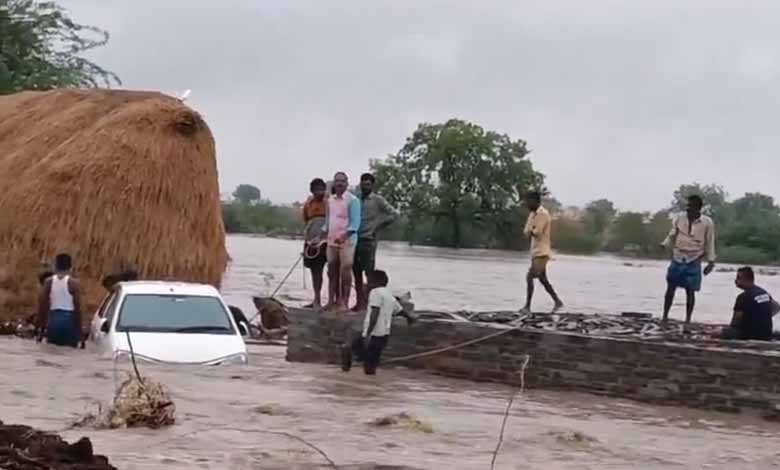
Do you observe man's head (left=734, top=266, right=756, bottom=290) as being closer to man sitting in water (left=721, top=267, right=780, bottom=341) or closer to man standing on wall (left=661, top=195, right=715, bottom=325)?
man sitting in water (left=721, top=267, right=780, bottom=341)

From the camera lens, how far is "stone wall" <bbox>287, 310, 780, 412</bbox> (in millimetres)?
14508

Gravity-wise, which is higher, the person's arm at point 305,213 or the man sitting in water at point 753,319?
the person's arm at point 305,213

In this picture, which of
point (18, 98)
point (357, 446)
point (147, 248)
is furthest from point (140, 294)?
point (18, 98)

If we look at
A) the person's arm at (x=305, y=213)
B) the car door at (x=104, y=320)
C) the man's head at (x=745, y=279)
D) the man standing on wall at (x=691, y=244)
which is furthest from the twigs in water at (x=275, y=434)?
the man standing on wall at (x=691, y=244)

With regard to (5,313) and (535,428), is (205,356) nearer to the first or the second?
(535,428)

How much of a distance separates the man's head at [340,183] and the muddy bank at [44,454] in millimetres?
7229

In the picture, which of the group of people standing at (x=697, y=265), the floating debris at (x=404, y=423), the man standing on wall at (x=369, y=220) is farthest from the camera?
the man standing on wall at (x=369, y=220)

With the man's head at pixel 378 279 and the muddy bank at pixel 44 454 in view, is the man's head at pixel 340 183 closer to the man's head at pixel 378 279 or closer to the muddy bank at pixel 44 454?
the man's head at pixel 378 279

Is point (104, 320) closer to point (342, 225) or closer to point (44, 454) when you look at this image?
point (342, 225)

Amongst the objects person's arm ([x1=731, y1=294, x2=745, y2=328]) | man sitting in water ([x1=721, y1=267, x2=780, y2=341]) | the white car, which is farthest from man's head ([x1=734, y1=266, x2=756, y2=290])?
the white car

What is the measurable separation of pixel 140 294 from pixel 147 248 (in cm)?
483

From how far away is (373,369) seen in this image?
16.9 meters

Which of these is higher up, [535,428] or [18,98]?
[18,98]

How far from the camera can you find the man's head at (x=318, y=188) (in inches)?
695
